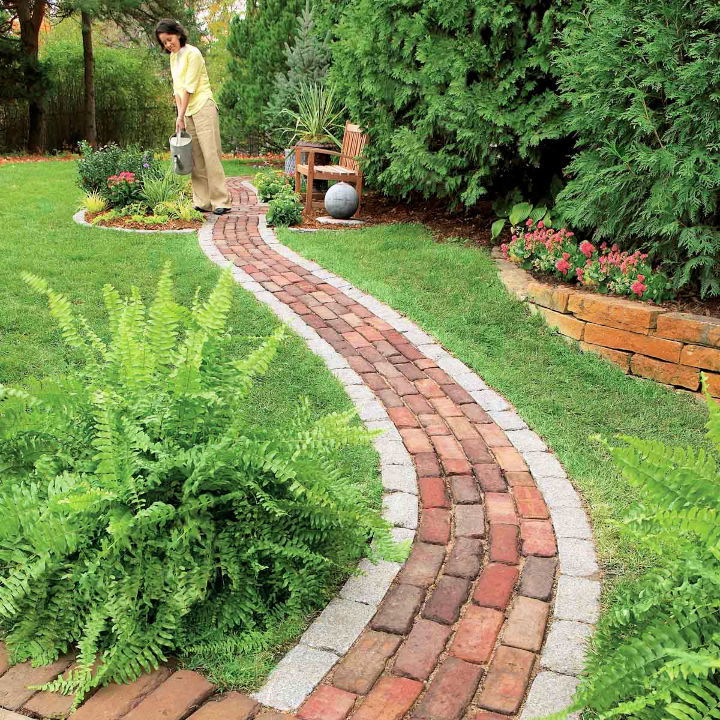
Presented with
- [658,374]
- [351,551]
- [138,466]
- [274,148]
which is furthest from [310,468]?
[274,148]

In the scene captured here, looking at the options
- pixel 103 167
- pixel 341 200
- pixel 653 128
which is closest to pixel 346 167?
pixel 341 200

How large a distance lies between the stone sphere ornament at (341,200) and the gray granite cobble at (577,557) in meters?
5.51

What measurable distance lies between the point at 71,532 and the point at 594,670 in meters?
1.47

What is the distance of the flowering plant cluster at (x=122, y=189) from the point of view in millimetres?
7820

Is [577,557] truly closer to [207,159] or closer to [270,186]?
[207,159]

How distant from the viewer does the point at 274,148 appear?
13.2 m

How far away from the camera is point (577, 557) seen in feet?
8.95

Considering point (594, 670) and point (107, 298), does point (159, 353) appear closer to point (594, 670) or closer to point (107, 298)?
point (107, 298)

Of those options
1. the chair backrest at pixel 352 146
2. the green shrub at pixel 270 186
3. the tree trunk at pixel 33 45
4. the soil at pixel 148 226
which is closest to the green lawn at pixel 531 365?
the soil at pixel 148 226

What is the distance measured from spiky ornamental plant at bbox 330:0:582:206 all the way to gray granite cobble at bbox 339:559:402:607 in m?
3.82

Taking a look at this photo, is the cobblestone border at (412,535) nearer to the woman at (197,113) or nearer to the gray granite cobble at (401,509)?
the gray granite cobble at (401,509)

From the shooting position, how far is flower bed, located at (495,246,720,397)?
13.5ft

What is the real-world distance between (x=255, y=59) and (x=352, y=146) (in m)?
4.93

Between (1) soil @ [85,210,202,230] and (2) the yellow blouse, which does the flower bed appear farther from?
(2) the yellow blouse
